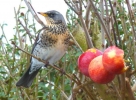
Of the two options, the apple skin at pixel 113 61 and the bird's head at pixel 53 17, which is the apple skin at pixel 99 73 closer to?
the apple skin at pixel 113 61

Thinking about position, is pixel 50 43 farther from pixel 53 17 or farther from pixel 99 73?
pixel 99 73

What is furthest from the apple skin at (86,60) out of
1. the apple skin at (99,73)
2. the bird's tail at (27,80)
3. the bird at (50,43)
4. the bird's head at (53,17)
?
the bird's head at (53,17)

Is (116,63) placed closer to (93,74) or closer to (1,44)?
(93,74)

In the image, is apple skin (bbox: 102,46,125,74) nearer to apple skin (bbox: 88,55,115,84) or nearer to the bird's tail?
apple skin (bbox: 88,55,115,84)

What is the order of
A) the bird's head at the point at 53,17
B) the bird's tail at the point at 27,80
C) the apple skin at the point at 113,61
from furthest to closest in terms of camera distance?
the bird's head at the point at 53,17, the bird's tail at the point at 27,80, the apple skin at the point at 113,61

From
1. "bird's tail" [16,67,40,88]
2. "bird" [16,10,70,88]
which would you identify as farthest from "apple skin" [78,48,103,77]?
"bird" [16,10,70,88]

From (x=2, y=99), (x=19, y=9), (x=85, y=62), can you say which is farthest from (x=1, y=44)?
(x=85, y=62)

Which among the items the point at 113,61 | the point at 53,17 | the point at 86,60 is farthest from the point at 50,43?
the point at 113,61
